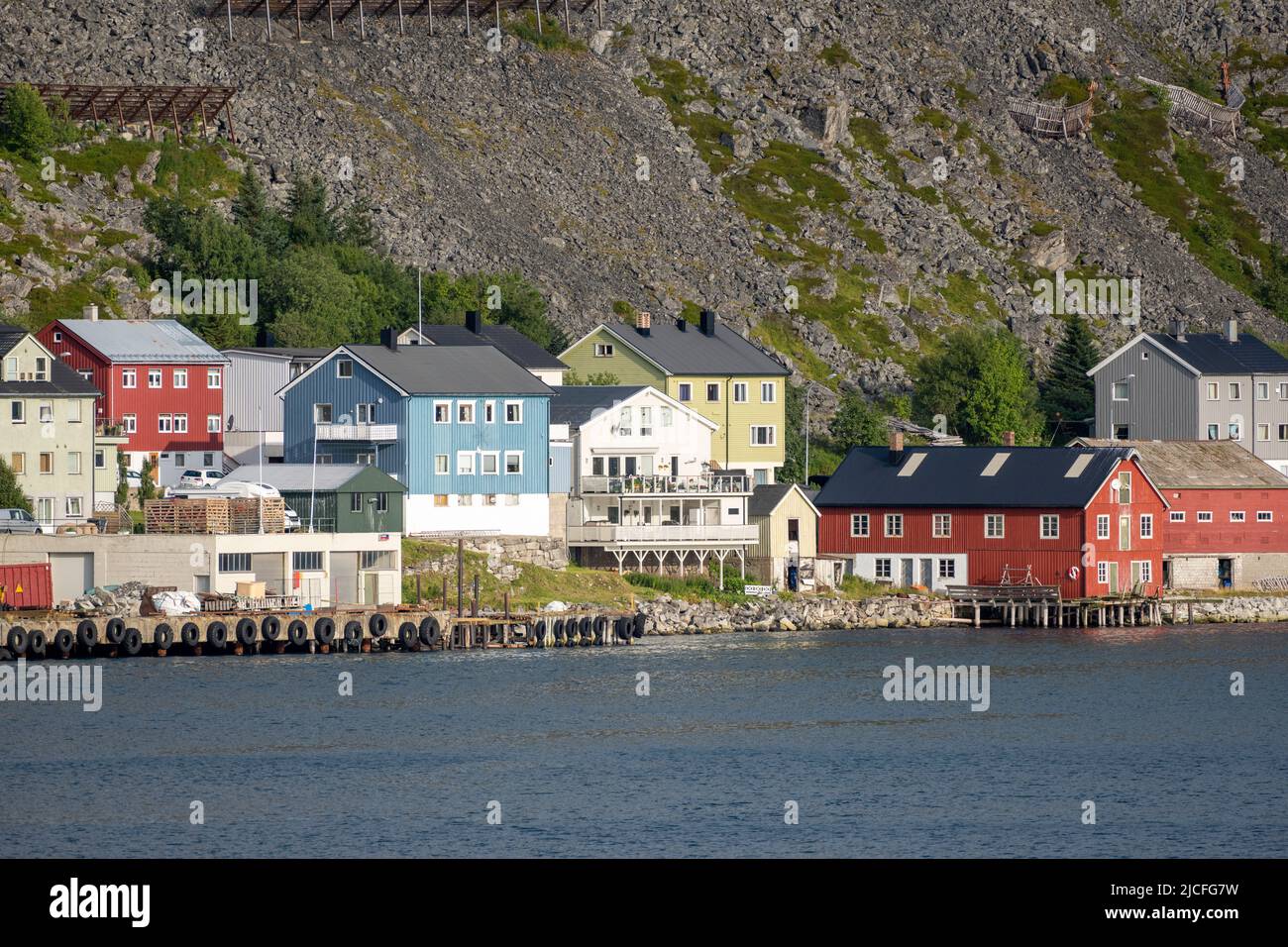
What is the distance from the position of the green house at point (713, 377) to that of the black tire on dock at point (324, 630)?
39.3 meters

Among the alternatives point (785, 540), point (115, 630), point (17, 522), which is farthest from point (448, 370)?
point (115, 630)

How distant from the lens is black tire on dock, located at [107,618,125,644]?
6456 cm

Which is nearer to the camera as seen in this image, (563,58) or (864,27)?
(563,58)

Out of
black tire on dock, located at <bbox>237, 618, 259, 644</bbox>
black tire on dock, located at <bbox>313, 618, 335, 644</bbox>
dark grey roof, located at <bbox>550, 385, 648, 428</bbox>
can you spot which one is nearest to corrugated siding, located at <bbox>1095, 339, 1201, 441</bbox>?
dark grey roof, located at <bbox>550, 385, 648, 428</bbox>

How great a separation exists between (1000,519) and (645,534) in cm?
1436

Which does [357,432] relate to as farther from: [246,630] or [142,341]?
[142,341]

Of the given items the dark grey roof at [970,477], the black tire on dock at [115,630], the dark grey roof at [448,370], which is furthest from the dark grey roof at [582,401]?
the black tire on dock at [115,630]

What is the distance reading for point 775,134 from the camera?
16650cm

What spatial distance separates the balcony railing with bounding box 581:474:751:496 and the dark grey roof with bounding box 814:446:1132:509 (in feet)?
14.5

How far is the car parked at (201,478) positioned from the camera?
76500 mm

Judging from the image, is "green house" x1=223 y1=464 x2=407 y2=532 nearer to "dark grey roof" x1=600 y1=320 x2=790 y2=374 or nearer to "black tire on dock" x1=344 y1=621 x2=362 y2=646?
"black tire on dock" x1=344 y1=621 x2=362 y2=646

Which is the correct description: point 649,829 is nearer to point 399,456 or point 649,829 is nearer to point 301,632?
point 301,632
